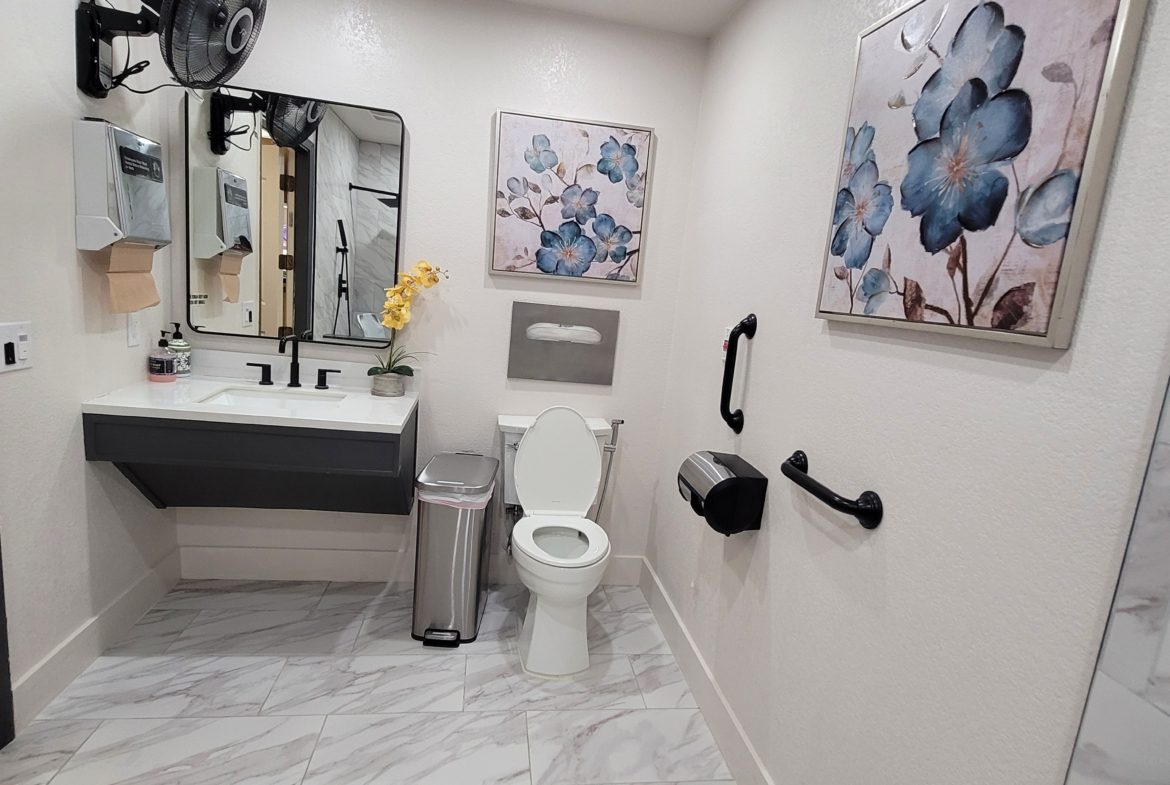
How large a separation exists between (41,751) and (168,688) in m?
0.32

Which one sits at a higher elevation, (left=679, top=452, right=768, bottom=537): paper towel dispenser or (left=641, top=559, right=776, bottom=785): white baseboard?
(left=679, top=452, right=768, bottom=537): paper towel dispenser

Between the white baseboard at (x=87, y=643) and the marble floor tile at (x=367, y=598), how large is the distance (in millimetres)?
624

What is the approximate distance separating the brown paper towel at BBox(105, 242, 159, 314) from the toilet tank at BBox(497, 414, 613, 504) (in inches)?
51.4

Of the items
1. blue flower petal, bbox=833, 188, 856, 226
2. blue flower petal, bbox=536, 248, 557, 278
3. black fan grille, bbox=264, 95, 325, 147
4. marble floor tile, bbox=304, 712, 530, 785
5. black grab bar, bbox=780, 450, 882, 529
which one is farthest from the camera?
blue flower petal, bbox=536, 248, 557, 278

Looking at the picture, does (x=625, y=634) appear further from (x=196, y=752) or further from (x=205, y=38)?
(x=205, y=38)

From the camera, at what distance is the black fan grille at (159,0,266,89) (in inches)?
59.2

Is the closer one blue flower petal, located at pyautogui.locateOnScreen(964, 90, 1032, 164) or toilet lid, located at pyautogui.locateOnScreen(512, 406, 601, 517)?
blue flower petal, located at pyautogui.locateOnScreen(964, 90, 1032, 164)

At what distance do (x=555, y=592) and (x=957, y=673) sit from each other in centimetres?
129

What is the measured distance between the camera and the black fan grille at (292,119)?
7.32ft

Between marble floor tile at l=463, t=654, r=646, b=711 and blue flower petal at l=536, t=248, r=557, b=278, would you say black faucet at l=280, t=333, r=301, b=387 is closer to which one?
blue flower petal at l=536, t=248, r=557, b=278

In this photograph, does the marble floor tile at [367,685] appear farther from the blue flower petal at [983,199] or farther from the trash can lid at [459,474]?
the blue flower petal at [983,199]

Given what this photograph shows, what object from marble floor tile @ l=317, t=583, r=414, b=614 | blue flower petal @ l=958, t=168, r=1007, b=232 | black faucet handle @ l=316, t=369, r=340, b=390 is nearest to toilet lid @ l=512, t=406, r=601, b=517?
marble floor tile @ l=317, t=583, r=414, b=614

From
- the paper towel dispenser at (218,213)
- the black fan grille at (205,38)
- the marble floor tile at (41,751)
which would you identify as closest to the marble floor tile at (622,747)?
the marble floor tile at (41,751)

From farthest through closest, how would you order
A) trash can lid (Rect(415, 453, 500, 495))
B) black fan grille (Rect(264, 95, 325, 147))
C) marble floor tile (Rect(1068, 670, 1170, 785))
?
1. black fan grille (Rect(264, 95, 325, 147))
2. trash can lid (Rect(415, 453, 500, 495))
3. marble floor tile (Rect(1068, 670, 1170, 785))
